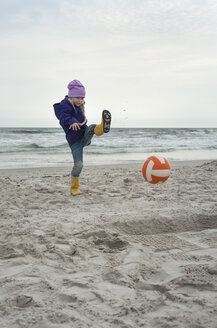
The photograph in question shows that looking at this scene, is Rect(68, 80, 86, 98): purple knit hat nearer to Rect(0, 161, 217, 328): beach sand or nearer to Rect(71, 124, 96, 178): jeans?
Rect(71, 124, 96, 178): jeans

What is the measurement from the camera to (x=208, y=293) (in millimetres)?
1934

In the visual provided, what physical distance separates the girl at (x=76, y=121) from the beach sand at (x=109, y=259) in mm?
685

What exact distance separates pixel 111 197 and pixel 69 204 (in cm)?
70

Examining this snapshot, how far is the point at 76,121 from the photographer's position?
4.37m

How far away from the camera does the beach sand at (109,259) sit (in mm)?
1730

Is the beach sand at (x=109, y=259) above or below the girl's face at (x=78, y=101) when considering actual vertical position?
below

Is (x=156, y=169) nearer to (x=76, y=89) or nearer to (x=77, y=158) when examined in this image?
(x=77, y=158)

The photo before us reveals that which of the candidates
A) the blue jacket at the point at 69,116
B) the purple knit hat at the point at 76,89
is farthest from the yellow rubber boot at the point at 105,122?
the purple knit hat at the point at 76,89

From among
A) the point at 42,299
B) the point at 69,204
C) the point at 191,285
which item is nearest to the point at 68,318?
the point at 42,299

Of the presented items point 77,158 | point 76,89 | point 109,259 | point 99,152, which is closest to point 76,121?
point 76,89

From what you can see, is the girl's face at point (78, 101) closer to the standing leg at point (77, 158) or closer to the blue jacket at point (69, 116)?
the blue jacket at point (69, 116)

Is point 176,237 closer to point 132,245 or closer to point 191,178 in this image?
point 132,245

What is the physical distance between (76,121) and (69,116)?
19 cm

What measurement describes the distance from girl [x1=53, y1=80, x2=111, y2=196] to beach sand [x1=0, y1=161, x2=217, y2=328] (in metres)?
0.69
